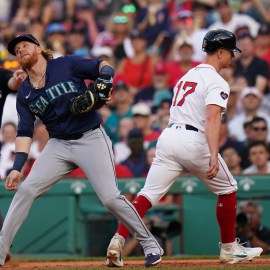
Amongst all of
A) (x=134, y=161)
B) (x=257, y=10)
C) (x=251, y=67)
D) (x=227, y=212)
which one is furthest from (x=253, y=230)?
(x=257, y=10)

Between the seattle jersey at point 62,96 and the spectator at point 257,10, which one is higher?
the spectator at point 257,10

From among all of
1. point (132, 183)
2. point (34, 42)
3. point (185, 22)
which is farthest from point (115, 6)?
point (34, 42)

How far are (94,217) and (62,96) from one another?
317 centimetres

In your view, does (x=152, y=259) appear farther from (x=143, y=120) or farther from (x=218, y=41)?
(x=143, y=120)

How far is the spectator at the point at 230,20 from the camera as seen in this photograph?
12.7m

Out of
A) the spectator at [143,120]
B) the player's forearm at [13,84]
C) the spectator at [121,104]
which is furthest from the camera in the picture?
the spectator at [121,104]

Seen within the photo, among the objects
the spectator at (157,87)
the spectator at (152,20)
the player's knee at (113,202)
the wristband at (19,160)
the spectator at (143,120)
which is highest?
the spectator at (152,20)

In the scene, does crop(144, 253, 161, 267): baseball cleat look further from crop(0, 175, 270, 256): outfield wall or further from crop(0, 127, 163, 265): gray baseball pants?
crop(0, 175, 270, 256): outfield wall

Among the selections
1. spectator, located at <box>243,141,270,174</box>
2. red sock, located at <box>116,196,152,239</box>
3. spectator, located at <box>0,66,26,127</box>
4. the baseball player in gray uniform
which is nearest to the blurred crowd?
spectator, located at <box>243,141,270,174</box>

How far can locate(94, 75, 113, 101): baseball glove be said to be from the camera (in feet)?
21.0

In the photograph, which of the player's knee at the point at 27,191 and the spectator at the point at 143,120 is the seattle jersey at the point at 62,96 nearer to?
the player's knee at the point at 27,191

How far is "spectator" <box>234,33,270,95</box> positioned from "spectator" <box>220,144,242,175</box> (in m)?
1.69

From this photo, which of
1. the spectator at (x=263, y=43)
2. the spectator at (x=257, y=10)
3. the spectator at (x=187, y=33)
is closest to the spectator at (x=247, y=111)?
the spectator at (x=263, y=43)

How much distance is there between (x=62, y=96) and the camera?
6637 millimetres
